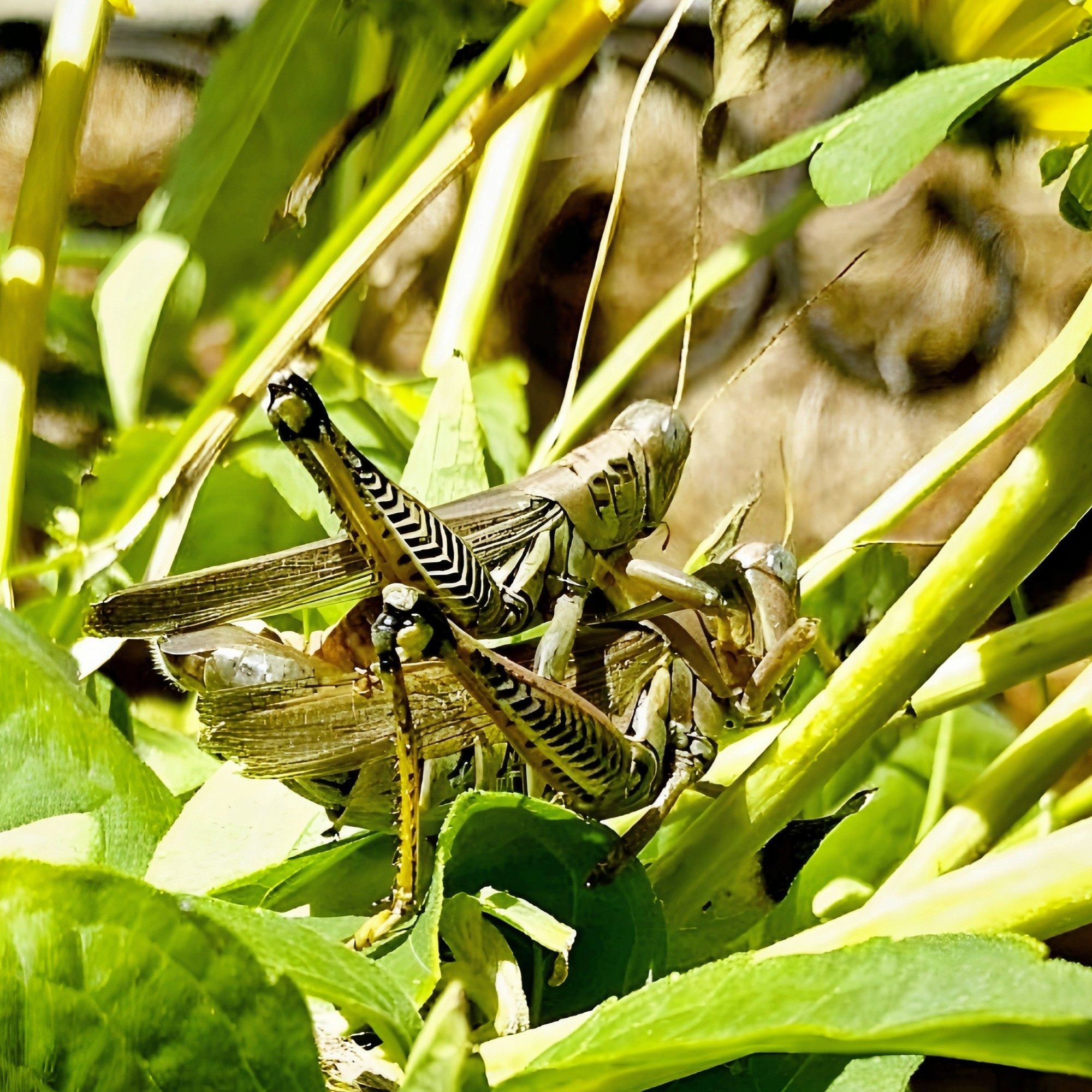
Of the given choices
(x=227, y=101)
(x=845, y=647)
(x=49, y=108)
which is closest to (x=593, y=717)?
(x=845, y=647)

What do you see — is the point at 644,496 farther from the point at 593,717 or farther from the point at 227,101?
the point at 227,101

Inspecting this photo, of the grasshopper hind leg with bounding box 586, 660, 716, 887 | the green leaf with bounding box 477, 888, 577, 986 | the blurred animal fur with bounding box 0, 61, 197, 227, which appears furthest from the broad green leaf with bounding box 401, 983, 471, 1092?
the blurred animal fur with bounding box 0, 61, 197, 227

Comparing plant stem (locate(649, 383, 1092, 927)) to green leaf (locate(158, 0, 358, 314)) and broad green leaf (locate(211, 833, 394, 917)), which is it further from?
green leaf (locate(158, 0, 358, 314))

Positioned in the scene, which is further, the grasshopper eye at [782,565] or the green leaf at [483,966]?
the grasshopper eye at [782,565]

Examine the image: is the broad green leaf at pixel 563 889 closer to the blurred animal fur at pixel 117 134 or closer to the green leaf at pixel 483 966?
the green leaf at pixel 483 966

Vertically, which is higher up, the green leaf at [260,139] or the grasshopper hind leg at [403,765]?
the green leaf at [260,139]

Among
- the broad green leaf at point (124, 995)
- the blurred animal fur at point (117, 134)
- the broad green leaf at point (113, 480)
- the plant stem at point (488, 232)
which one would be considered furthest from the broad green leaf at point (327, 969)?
the blurred animal fur at point (117, 134)
